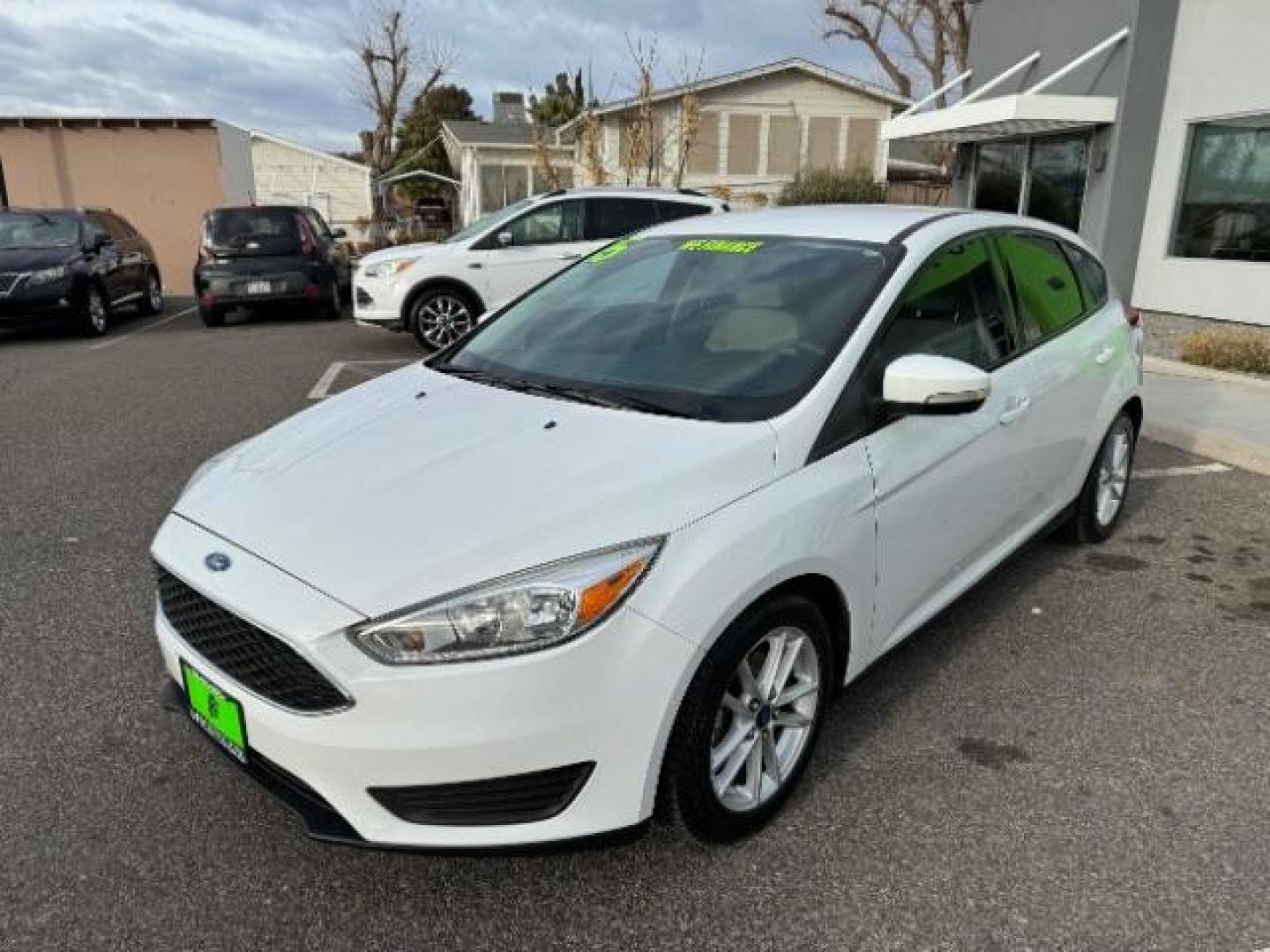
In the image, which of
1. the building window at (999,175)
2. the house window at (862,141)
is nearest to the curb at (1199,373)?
the building window at (999,175)

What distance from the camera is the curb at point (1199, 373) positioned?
861 centimetres

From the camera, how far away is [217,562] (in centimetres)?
229

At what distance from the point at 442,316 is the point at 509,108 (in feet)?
123

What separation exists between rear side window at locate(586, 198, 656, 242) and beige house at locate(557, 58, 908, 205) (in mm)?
16152

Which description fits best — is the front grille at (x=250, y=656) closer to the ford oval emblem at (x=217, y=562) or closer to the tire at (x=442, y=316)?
the ford oval emblem at (x=217, y=562)

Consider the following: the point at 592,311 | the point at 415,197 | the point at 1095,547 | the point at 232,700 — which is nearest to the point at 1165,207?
the point at 1095,547

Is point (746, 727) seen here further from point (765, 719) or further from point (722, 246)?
point (722, 246)

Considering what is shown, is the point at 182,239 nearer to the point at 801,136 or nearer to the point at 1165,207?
the point at 801,136

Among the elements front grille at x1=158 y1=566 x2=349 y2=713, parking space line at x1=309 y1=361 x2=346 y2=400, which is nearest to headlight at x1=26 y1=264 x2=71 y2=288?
parking space line at x1=309 y1=361 x2=346 y2=400

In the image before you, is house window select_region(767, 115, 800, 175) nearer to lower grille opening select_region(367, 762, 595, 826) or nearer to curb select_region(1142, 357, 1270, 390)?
curb select_region(1142, 357, 1270, 390)

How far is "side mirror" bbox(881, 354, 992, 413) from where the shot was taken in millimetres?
2625

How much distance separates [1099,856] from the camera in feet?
8.10

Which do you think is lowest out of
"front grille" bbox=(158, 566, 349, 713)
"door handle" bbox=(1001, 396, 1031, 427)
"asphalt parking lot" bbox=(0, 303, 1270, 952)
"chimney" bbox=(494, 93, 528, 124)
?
"asphalt parking lot" bbox=(0, 303, 1270, 952)

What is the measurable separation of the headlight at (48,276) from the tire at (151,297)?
283 centimetres
